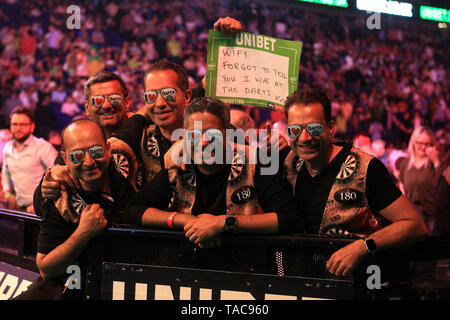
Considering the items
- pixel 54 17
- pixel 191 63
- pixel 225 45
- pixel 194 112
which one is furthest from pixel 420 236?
pixel 54 17

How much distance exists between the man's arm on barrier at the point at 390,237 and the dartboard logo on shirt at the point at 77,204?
1.20 metres

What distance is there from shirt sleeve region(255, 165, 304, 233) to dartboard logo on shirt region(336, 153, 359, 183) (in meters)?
0.24

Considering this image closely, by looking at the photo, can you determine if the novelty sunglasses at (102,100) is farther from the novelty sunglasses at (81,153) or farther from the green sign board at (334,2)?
the green sign board at (334,2)

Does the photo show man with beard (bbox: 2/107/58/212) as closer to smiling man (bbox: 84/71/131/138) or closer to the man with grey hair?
smiling man (bbox: 84/71/131/138)

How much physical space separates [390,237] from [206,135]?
928mm

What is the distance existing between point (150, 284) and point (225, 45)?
62.4 inches

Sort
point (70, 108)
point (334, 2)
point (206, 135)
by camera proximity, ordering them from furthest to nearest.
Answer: point (70, 108), point (334, 2), point (206, 135)

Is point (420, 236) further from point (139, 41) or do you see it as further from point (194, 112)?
point (139, 41)

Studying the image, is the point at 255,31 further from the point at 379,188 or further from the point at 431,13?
the point at 379,188

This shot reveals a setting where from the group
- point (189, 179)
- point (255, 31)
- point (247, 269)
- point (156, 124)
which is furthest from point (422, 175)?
point (255, 31)

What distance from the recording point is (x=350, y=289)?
2234mm

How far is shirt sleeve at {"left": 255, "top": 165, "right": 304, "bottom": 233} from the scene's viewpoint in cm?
247

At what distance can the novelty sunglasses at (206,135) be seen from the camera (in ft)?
8.50

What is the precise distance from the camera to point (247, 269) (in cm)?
240
